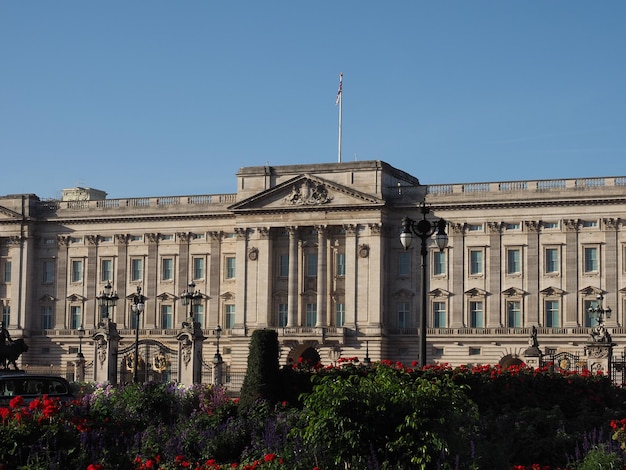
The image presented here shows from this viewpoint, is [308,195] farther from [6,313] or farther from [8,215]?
[6,313]

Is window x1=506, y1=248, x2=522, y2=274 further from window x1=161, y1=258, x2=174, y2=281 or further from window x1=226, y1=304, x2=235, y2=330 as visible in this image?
window x1=161, y1=258, x2=174, y2=281

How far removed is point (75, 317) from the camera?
9762 cm

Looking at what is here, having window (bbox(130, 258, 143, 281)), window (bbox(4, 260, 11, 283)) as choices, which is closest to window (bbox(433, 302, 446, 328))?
window (bbox(130, 258, 143, 281))

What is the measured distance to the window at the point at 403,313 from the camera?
88.0 meters

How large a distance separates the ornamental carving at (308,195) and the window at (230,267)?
7.09 meters

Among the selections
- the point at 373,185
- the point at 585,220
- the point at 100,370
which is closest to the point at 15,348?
the point at 100,370

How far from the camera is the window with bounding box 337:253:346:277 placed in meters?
88.9

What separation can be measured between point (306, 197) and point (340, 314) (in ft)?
28.7

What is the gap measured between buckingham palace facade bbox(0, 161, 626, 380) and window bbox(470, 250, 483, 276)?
0.14 metres

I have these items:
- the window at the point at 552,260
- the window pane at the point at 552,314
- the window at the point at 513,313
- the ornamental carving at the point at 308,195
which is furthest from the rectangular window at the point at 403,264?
the window pane at the point at 552,314

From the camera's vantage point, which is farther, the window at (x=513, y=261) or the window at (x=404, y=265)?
the window at (x=404, y=265)

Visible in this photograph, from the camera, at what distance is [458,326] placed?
86.2 meters

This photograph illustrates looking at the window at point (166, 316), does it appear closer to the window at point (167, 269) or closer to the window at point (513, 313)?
the window at point (167, 269)

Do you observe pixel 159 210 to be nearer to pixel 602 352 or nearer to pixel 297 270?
pixel 297 270
